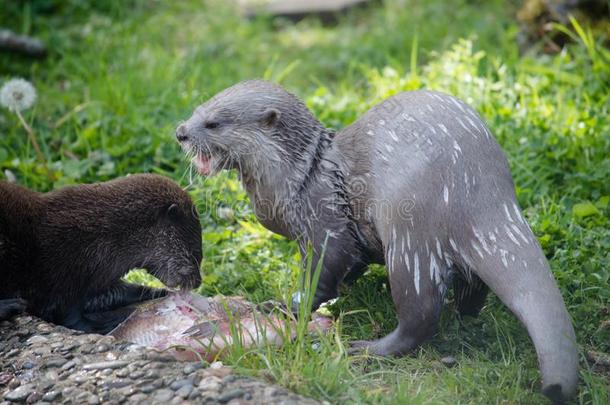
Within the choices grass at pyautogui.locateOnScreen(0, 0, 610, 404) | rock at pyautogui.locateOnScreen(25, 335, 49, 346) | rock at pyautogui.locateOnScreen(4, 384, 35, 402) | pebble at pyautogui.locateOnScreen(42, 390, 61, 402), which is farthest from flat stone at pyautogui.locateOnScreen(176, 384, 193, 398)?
rock at pyautogui.locateOnScreen(25, 335, 49, 346)

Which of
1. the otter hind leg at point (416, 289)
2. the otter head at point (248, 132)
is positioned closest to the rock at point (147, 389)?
the otter hind leg at point (416, 289)

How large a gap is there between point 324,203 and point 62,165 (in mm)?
2344

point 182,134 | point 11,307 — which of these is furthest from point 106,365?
point 182,134

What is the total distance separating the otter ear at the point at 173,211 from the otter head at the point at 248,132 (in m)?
0.33

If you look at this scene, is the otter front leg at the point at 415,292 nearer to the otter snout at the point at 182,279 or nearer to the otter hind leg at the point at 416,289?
the otter hind leg at the point at 416,289

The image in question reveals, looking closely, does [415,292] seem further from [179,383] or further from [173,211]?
[173,211]

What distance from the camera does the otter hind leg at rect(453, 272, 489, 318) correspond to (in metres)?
3.57

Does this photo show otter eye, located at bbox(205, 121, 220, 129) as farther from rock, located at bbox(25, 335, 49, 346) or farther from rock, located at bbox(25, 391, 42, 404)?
rock, located at bbox(25, 391, 42, 404)

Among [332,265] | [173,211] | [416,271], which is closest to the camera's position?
[416,271]

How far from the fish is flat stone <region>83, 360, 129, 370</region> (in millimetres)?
224

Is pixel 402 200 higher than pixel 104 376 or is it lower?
higher

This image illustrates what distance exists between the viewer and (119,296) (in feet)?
13.2

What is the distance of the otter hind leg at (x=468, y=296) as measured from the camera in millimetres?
3574

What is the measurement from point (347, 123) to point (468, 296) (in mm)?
2157
